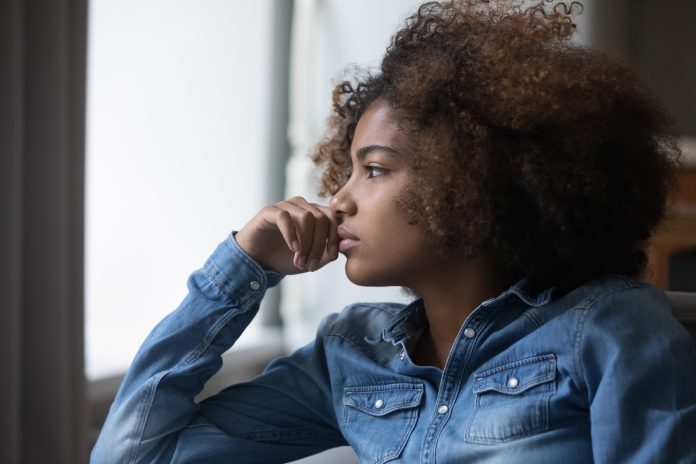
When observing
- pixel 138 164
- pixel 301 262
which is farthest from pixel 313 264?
pixel 138 164

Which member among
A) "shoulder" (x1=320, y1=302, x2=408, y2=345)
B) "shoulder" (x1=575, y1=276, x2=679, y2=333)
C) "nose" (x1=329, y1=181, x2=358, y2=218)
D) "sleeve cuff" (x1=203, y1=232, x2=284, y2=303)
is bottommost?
"shoulder" (x1=320, y1=302, x2=408, y2=345)

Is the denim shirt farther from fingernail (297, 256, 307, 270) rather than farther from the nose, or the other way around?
the nose

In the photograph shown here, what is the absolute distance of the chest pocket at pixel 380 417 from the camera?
1.15 m

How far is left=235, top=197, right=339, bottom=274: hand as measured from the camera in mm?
1245

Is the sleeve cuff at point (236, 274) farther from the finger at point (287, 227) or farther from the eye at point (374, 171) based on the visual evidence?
the eye at point (374, 171)

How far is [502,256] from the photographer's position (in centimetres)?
114

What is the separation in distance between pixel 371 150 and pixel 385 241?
0.14 metres

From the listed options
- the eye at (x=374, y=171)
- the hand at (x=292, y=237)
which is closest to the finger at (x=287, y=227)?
the hand at (x=292, y=237)

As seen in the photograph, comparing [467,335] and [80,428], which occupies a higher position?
[467,335]

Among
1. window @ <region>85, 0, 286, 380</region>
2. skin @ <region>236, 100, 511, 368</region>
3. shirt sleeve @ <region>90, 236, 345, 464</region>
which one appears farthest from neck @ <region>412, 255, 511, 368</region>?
window @ <region>85, 0, 286, 380</region>

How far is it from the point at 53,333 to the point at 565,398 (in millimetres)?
1144

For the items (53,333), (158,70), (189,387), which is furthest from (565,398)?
(158,70)

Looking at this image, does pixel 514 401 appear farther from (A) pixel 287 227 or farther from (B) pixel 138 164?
(B) pixel 138 164

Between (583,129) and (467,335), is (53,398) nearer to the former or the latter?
(467,335)
